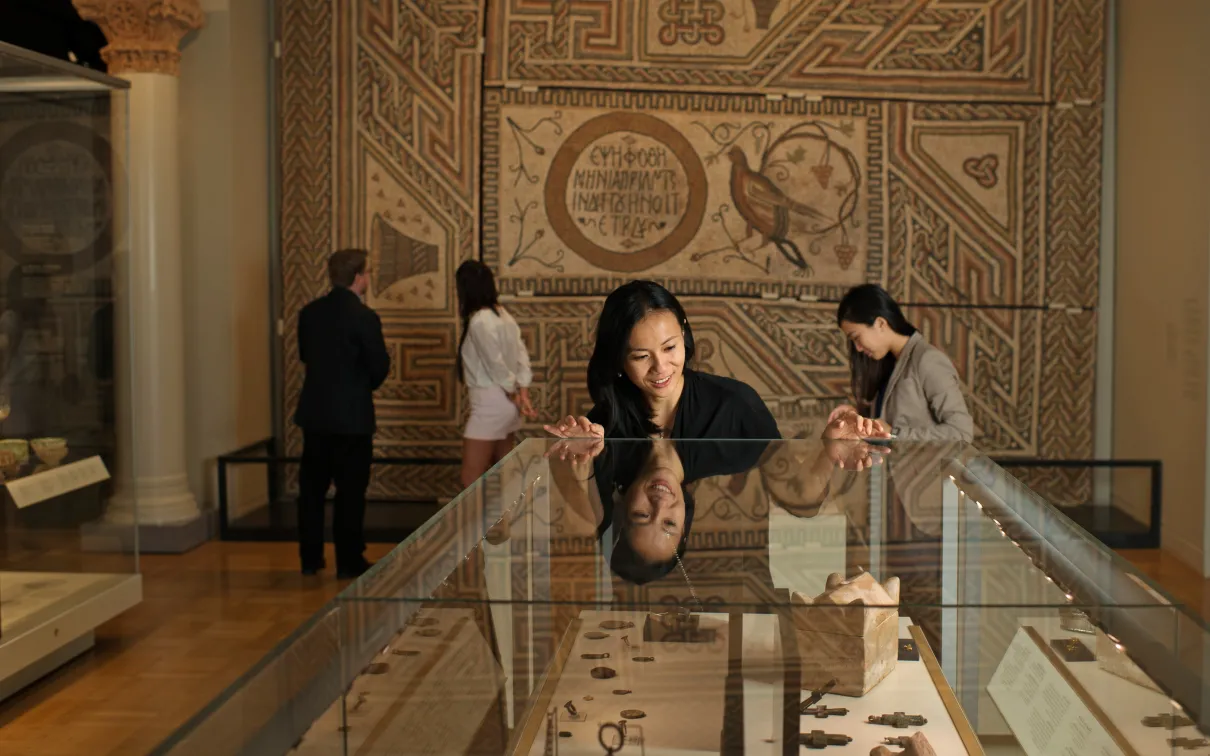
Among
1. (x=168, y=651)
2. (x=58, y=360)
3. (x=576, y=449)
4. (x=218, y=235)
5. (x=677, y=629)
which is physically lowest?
(x=168, y=651)

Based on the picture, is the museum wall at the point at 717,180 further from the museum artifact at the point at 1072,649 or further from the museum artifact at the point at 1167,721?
the museum artifact at the point at 1167,721

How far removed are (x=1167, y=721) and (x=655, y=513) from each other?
0.85 meters

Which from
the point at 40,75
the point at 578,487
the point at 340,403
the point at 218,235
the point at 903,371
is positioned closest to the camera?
the point at 578,487

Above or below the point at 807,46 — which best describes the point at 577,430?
below

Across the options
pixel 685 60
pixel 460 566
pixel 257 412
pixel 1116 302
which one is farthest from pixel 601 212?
pixel 460 566

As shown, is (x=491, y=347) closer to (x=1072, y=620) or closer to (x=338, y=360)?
(x=338, y=360)

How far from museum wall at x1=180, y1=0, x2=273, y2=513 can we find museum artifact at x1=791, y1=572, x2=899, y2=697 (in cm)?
660

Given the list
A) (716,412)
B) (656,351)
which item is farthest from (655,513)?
(716,412)

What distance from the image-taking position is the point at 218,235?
7621 millimetres

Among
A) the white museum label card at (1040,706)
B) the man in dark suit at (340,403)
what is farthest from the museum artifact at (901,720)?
the man in dark suit at (340,403)

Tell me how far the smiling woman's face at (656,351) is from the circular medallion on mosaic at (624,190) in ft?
16.2

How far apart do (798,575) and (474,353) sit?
16.7 ft

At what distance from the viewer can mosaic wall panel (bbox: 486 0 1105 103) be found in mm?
7957

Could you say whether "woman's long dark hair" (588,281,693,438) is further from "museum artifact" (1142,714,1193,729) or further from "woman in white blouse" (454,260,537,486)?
"woman in white blouse" (454,260,537,486)
